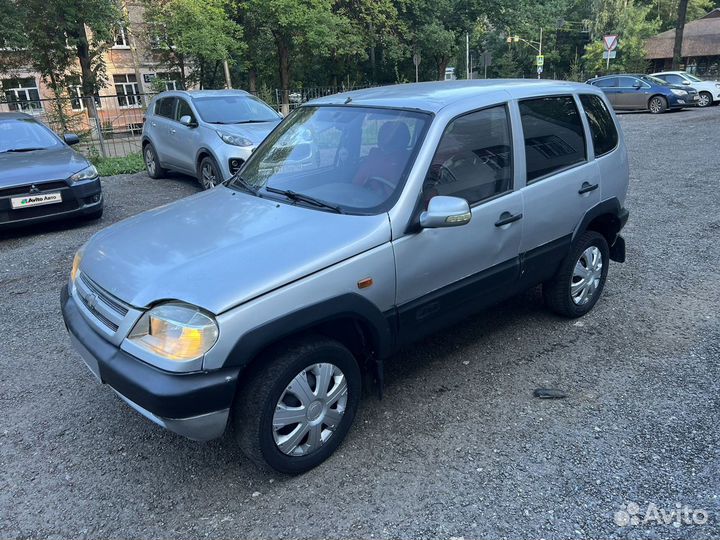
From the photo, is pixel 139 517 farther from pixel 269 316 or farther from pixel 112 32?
pixel 112 32

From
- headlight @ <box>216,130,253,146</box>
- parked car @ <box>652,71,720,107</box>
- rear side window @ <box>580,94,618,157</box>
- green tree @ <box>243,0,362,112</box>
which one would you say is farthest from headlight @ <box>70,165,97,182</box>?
parked car @ <box>652,71,720,107</box>

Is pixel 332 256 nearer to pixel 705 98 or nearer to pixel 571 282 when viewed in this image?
pixel 571 282


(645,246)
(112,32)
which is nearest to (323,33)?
(112,32)

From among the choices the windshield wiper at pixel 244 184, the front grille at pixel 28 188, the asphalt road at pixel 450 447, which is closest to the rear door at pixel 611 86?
the asphalt road at pixel 450 447

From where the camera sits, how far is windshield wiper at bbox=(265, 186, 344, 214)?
10.2ft

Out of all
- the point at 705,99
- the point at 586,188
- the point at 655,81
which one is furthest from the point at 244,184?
the point at 705,99

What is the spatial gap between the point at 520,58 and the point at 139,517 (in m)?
65.2

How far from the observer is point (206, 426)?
2.48 meters

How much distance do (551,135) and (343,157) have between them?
61.6 inches

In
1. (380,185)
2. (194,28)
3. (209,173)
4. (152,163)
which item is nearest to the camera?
(380,185)

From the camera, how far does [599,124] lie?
4.37m

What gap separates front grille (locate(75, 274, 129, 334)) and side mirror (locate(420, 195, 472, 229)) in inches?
62.5

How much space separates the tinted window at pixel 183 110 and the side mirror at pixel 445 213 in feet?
24.4

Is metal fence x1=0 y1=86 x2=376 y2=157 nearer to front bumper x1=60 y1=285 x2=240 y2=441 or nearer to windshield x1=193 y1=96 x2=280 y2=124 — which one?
windshield x1=193 y1=96 x2=280 y2=124
